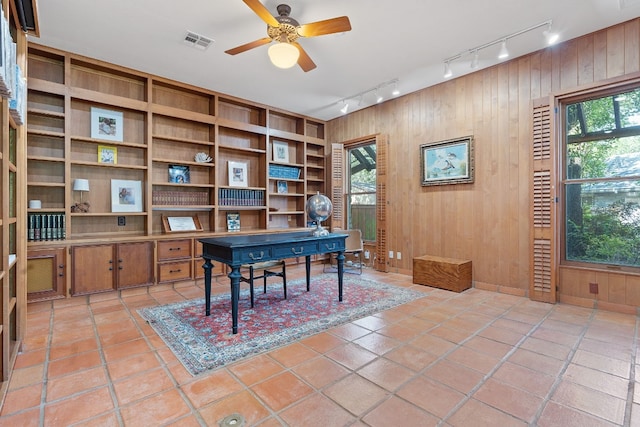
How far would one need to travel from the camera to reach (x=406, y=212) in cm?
495

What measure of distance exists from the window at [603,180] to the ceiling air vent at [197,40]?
13.3 ft

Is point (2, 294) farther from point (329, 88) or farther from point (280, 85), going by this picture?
point (329, 88)

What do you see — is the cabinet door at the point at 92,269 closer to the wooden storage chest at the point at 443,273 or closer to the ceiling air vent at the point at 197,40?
the ceiling air vent at the point at 197,40

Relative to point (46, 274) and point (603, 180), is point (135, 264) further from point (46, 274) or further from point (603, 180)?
point (603, 180)

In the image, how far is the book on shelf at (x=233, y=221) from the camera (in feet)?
17.0

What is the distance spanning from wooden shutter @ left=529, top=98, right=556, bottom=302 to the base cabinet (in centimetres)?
464

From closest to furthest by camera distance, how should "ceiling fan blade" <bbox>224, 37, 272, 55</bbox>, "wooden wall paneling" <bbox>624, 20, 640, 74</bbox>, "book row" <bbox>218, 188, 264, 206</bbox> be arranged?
1. "ceiling fan blade" <bbox>224, 37, 272, 55</bbox>
2. "wooden wall paneling" <bbox>624, 20, 640, 74</bbox>
3. "book row" <bbox>218, 188, 264, 206</bbox>

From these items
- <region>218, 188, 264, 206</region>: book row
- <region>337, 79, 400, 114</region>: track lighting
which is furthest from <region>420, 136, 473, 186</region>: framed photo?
<region>218, 188, 264, 206</region>: book row

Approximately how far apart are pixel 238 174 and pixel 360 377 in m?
4.12

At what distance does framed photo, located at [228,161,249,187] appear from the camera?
206 inches

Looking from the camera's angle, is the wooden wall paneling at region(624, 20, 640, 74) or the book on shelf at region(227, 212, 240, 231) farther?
the book on shelf at region(227, 212, 240, 231)

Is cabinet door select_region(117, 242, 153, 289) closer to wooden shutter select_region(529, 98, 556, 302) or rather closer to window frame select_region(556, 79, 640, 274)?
wooden shutter select_region(529, 98, 556, 302)

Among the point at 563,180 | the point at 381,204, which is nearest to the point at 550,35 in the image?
the point at 563,180

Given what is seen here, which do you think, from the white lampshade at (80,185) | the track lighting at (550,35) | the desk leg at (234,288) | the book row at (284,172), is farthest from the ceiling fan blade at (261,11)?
the book row at (284,172)
